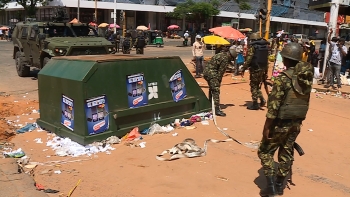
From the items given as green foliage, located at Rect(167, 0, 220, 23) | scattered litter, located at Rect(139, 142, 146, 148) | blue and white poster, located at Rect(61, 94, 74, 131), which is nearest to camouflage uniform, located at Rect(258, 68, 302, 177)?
scattered litter, located at Rect(139, 142, 146, 148)

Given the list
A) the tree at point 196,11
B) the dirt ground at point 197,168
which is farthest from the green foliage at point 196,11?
the dirt ground at point 197,168

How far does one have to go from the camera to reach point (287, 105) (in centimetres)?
375

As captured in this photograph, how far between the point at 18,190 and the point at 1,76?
406 inches

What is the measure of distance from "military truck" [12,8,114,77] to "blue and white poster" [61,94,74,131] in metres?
5.26

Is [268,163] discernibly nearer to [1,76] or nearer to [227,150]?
[227,150]

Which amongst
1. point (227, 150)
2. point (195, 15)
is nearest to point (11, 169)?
point (227, 150)

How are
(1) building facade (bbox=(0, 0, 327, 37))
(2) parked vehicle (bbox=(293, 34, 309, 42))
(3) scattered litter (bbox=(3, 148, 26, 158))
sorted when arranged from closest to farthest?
1. (3) scattered litter (bbox=(3, 148, 26, 158))
2. (2) parked vehicle (bbox=(293, 34, 309, 42))
3. (1) building facade (bbox=(0, 0, 327, 37))

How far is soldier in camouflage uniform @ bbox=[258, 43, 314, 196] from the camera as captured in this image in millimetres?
3732

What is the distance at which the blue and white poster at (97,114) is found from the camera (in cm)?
544

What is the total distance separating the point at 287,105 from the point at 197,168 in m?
1.59

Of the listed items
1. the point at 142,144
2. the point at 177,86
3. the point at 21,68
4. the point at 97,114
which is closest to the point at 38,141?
the point at 97,114

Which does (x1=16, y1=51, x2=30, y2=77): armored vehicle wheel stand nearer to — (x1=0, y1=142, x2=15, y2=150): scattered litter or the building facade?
(x1=0, y1=142, x2=15, y2=150): scattered litter

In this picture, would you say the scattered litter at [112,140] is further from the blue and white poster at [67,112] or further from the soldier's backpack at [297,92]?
the soldier's backpack at [297,92]

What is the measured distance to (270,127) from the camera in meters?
3.87
